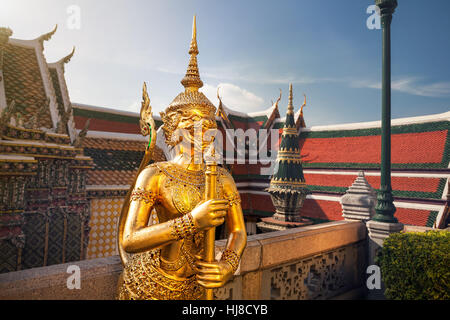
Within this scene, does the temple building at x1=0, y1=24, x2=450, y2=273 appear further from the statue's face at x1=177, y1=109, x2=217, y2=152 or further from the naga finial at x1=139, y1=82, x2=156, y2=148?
the statue's face at x1=177, y1=109, x2=217, y2=152

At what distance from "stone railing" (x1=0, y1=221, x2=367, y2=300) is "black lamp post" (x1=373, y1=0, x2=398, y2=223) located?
0.58 meters

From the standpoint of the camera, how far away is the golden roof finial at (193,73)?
2.18 metres

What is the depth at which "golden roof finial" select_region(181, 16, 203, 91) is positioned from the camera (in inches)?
85.9

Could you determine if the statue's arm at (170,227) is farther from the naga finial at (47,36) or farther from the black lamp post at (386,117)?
the naga finial at (47,36)

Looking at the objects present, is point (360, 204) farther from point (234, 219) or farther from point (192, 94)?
point (192, 94)

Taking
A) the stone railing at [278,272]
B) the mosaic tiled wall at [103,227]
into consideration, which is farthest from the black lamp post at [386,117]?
the mosaic tiled wall at [103,227]

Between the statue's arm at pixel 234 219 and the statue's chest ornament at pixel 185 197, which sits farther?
the statue's arm at pixel 234 219

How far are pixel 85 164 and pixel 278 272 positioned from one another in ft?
25.8

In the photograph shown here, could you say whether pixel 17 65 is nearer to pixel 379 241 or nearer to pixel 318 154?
pixel 379 241

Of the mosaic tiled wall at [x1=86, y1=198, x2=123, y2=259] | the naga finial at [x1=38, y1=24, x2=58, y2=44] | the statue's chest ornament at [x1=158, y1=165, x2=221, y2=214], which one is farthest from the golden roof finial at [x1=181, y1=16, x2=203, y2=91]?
the naga finial at [x1=38, y1=24, x2=58, y2=44]

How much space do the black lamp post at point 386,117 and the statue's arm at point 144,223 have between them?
438 cm

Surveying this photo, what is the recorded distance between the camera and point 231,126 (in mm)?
17266

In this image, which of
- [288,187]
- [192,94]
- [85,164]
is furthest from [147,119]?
[85,164]
